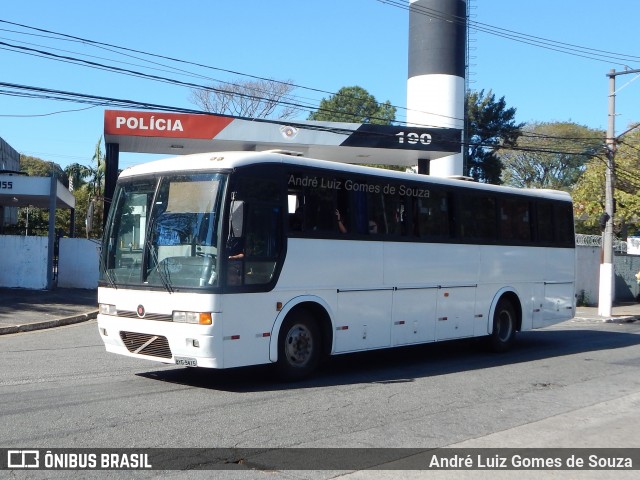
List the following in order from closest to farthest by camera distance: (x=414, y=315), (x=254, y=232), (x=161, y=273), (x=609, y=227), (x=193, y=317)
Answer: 1. (x=193, y=317)
2. (x=161, y=273)
3. (x=254, y=232)
4. (x=414, y=315)
5. (x=609, y=227)

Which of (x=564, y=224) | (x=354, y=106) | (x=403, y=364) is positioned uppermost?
(x=354, y=106)

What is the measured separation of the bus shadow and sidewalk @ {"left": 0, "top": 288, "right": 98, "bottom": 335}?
7.10 meters

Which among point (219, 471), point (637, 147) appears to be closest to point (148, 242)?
point (219, 471)

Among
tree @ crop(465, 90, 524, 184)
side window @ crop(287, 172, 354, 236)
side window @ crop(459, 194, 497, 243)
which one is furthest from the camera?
tree @ crop(465, 90, 524, 184)

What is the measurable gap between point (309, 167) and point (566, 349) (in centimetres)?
792

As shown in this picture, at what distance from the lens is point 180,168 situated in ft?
32.6

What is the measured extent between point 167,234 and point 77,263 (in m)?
15.8

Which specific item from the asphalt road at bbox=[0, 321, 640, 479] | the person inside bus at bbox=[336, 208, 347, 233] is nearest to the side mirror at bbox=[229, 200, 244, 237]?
the person inside bus at bbox=[336, 208, 347, 233]

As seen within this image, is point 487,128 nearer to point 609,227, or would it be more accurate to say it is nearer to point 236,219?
point 609,227

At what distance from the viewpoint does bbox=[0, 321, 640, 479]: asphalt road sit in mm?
7316

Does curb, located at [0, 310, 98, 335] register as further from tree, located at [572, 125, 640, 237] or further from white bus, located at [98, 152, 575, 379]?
tree, located at [572, 125, 640, 237]

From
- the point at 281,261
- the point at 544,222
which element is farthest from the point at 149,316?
the point at 544,222

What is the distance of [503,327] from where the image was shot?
48.7ft

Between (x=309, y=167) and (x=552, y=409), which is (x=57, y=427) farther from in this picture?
(x=552, y=409)
